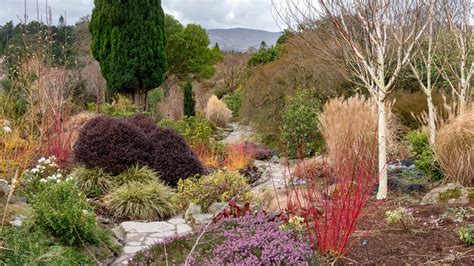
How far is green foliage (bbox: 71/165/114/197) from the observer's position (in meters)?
6.87

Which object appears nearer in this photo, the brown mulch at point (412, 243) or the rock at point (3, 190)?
the brown mulch at point (412, 243)

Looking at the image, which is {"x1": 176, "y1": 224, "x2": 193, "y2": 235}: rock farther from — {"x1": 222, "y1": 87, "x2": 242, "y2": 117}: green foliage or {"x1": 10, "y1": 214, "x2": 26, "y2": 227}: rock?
{"x1": 222, "y1": 87, "x2": 242, "y2": 117}: green foliage

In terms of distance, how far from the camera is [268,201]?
6000 mm

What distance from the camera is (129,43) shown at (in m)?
14.5

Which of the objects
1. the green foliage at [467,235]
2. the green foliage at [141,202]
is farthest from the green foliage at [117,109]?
the green foliage at [467,235]

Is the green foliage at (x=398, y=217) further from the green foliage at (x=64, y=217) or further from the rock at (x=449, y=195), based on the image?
the green foliage at (x=64, y=217)

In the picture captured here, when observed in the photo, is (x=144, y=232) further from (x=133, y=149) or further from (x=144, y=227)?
(x=133, y=149)

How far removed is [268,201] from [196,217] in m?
0.88

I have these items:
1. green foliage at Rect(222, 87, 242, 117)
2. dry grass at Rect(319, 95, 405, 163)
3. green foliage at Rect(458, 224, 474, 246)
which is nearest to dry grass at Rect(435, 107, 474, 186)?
dry grass at Rect(319, 95, 405, 163)

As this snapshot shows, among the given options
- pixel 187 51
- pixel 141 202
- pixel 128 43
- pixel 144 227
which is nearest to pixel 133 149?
pixel 141 202

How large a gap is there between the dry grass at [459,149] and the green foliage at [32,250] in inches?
165

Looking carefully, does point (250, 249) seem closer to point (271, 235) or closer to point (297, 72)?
point (271, 235)

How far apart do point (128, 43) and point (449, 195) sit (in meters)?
11.1

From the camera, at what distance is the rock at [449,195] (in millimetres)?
5213
